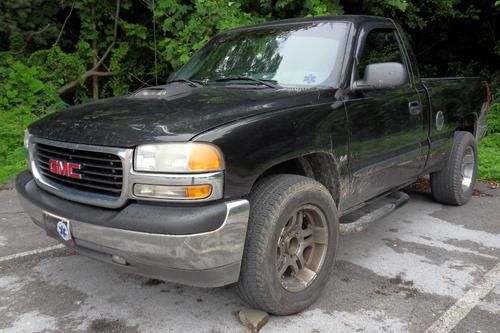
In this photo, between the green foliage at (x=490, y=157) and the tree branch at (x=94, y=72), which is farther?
the tree branch at (x=94, y=72)

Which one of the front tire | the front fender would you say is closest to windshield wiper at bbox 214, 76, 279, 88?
the front fender

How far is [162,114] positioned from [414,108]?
7.65 ft

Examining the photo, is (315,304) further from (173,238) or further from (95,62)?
(95,62)

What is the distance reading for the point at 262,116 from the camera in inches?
108

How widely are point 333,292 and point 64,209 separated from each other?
70.4 inches

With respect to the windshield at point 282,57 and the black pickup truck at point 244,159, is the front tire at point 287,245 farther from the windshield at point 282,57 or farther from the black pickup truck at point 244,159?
the windshield at point 282,57

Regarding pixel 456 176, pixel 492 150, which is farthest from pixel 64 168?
pixel 492 150

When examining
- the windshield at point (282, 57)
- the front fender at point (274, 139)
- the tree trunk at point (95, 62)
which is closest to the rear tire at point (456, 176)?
the windshield at point (282, 57)

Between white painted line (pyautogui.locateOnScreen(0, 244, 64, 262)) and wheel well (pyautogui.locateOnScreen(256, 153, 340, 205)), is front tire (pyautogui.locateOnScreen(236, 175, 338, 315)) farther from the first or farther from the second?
white painted line (pyautogui.locateOnScreen(0, 244, 64, 262))

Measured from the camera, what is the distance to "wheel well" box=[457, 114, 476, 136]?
5370 millimetres

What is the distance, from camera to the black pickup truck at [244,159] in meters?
2.45

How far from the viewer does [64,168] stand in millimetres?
2816

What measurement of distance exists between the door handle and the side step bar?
2.37 ft

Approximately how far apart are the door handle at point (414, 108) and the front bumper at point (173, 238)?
215cm
